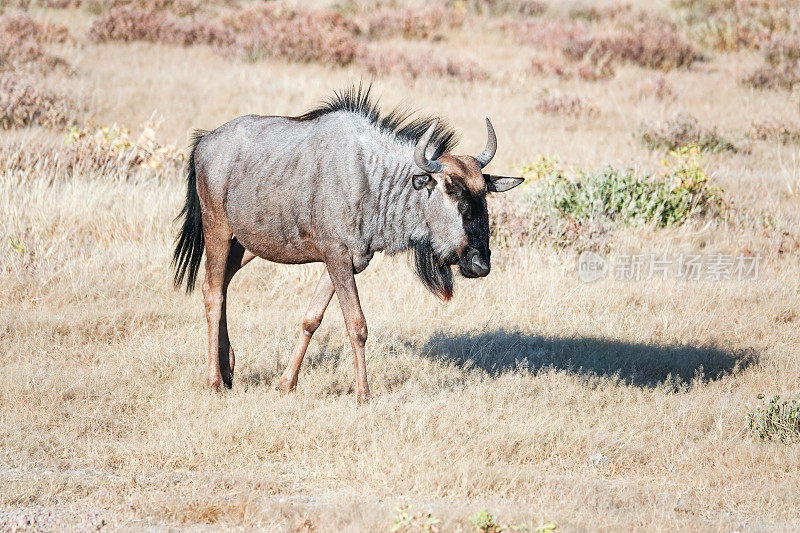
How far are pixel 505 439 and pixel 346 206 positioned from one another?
62.3 inches

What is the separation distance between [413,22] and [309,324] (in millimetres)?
15382

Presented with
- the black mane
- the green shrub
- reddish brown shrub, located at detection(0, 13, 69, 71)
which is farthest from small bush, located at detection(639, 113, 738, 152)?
reddish brown shrub, located at detection(0, 13, 69, 71)

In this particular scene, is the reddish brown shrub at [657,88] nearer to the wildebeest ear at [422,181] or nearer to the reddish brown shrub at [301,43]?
the reddish brown shrub at [301,43]

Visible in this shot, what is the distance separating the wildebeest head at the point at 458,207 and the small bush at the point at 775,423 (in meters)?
1.94

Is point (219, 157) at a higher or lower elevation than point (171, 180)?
higher

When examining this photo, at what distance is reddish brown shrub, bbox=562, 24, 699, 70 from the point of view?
17547 millimetres

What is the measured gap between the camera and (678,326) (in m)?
7.25

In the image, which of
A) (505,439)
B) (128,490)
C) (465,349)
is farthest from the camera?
(465,349)

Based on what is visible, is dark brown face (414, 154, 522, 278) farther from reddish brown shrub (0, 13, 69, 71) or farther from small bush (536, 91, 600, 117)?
reddish brown shrub (0, 13, 69, 71)

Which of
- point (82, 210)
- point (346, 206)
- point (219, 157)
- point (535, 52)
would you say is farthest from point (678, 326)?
point (535, 52)

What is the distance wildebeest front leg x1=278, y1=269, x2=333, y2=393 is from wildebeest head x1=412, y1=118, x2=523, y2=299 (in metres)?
0.89

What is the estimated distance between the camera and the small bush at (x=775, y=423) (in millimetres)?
5172

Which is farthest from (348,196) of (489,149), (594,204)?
(594,204)

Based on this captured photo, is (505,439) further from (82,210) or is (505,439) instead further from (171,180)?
(171,180)
